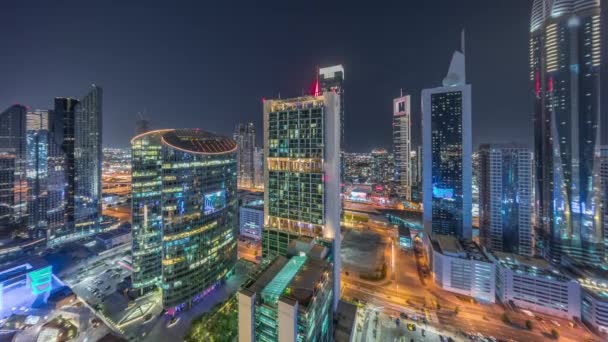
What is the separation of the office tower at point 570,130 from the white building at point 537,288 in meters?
14.0

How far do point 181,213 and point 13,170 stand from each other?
96.4m

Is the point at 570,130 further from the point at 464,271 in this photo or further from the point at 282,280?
the point at 282,280

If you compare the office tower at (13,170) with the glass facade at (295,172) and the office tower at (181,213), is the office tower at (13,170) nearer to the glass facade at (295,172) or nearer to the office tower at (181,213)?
the office tower at (181,213)

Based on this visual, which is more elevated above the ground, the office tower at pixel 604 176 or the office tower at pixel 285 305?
the office tower at pixel 604 176

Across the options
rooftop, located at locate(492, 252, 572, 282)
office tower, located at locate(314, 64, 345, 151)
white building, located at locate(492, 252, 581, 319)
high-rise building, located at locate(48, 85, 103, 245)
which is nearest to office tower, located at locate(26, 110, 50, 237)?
high-rise building, located at locate(48, 85, 103, 245)

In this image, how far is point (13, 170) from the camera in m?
78.8

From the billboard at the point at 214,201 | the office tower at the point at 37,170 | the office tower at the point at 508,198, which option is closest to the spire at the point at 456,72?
the office tower at the point at 508,198

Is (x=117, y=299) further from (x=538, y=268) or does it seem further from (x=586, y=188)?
(x=586, y=188)

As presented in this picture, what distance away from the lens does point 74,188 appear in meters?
79.8

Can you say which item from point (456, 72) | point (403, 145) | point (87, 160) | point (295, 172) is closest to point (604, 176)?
point (456, 72)

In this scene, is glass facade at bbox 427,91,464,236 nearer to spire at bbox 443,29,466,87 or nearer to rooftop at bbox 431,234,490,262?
spire at bbox 443,29,466,87

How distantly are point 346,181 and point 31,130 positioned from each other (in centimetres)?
18111

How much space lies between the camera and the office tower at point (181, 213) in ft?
129

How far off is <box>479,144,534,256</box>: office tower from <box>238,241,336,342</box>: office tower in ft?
215
